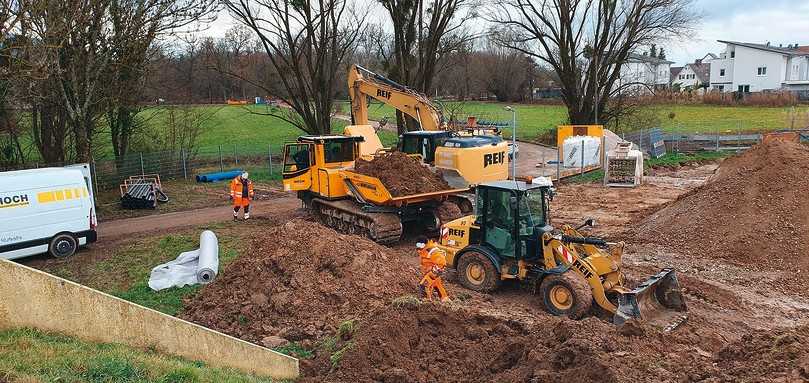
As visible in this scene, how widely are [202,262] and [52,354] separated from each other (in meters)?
6.07

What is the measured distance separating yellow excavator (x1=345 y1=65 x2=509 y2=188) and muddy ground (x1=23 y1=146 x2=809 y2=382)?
10.4 feet

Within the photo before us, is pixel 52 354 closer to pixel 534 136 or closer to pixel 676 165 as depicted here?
pixel 676 165

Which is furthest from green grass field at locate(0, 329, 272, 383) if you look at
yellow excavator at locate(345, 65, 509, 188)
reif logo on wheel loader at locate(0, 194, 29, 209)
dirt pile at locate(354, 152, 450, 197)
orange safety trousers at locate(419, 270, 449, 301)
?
yellow excavator at locate(345, 65, 509, 188)

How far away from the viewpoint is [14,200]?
13.0 metres

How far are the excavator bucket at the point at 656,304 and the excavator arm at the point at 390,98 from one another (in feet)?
34.1

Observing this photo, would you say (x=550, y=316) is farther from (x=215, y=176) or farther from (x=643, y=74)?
(x=643, y=74)

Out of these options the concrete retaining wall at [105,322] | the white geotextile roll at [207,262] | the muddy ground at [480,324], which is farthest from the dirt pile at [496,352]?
the white geotextile roll at [207,262]

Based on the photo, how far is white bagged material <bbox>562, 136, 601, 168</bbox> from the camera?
86.3 ft

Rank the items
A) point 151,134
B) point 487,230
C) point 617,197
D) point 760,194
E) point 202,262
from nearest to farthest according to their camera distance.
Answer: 1. point 487,230
2. point 202,262
3. point 760,194
4. point 617,197
5. point 151,134

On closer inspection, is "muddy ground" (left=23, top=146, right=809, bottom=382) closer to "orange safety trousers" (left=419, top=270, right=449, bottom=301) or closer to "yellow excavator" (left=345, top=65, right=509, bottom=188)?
"orange safety trousers" (left=419, top=270, right=449, bottom=301)

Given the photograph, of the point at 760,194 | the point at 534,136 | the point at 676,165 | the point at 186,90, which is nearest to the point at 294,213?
the point at 760,194

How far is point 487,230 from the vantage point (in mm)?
10719

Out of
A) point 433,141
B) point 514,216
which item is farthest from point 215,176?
point 514,216

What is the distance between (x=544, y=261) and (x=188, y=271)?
22.8ft
